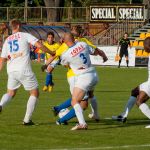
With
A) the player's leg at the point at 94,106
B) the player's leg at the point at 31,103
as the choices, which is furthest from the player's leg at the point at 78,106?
the player's leg at the point at 94,106

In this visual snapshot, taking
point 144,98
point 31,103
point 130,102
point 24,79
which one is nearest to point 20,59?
point 24,79

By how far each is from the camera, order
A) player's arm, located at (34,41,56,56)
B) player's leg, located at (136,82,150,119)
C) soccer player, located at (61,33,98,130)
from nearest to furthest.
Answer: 1. soccer player, located at (61,33,98,130)
2. player's arm, located at (34,41,56,56)
3. player's leg, located at (136,82,150,119)

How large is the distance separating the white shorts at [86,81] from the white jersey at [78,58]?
87mm

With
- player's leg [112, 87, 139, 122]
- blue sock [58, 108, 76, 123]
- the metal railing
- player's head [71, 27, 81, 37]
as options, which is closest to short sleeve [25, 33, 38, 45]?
player's head [71, 27, 81, 37]

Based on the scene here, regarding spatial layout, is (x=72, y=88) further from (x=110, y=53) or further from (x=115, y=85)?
(x=110, y=53)

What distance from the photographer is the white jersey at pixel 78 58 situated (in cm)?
1439

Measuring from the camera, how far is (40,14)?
6462 centimetres

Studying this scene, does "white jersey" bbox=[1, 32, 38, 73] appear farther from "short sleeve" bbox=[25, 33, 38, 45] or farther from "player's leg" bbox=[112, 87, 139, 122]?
"player's leg" bbox=[112, 87, 139, 122]

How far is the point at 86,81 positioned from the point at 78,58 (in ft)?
1.55

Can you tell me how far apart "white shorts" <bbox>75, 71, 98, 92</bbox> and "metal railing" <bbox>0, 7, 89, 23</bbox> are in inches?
1884

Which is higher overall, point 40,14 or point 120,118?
point 120,118

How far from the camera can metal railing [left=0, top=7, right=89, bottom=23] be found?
62562 millimetres

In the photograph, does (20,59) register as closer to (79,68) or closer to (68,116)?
(79,68)

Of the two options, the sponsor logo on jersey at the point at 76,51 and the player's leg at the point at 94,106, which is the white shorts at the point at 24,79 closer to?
the sponsor logo on jersey at the point at 76,51
